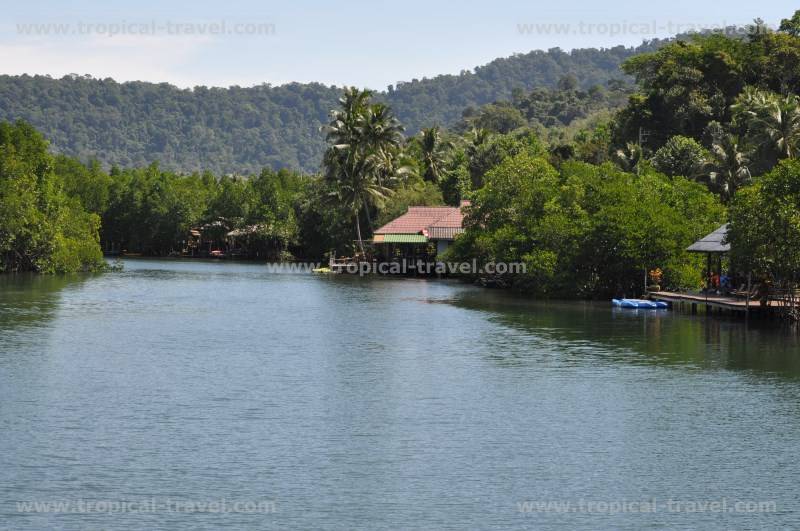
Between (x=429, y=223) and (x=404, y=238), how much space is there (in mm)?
2571

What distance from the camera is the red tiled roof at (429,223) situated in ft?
271

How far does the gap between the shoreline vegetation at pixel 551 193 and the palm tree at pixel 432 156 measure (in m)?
0.22

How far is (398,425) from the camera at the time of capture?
25703 mm

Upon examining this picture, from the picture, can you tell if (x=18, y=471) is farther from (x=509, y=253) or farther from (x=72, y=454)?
(x=509, y=253)

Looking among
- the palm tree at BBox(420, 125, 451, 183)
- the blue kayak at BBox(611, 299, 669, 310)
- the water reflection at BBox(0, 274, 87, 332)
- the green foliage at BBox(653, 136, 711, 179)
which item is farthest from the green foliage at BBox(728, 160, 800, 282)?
the palm tree at BBox(420, 125, 451, 183)

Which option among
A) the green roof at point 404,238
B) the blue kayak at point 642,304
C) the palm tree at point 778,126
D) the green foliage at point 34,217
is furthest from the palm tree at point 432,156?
the blue kayak at point 642,304

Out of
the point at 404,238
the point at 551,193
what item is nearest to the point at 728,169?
the point at 551,193

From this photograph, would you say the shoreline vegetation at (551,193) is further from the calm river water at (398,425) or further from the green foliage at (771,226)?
the calm river water at (398,425)

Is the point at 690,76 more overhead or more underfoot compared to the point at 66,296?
more overhead

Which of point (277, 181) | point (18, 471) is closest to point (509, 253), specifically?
point (18, 471)

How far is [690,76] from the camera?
284ft

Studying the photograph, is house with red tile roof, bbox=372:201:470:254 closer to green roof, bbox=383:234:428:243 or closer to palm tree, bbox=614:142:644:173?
green roof, bbox=383:234:428:243

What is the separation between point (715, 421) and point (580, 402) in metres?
3.65

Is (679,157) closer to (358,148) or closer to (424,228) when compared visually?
(424,228)
